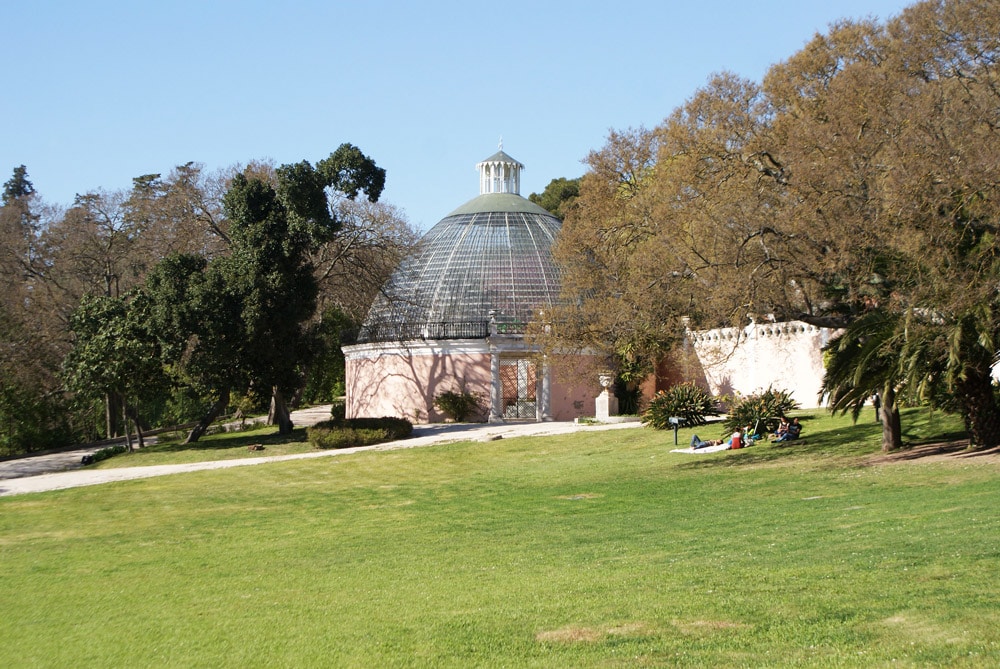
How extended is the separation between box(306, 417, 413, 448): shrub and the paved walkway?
336 millimetres

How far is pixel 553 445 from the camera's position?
28375 millimetres

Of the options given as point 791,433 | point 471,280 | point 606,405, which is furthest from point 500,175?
point 791,433

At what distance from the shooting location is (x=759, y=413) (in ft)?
79.2

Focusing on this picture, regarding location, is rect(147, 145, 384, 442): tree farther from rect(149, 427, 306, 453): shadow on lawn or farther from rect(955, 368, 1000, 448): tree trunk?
rect(955, 368, 1000, 448): tree trunk

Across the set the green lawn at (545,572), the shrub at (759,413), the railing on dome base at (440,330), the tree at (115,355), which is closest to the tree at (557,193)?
the railing on dome base at (440,330)

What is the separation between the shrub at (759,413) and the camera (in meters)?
24.0

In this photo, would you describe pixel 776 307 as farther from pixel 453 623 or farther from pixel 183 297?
pixel 183 297

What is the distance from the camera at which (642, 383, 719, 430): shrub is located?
28.4 metres

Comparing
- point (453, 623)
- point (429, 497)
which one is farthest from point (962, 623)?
point (429, 497)

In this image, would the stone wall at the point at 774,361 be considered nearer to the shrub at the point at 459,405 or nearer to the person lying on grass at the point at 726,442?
the person lying on grass at the point at 726,442

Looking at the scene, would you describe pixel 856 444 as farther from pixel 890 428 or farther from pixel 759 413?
pixel 759 413

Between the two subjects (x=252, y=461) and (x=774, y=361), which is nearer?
(x=252, y=461)

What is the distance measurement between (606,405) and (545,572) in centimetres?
2503

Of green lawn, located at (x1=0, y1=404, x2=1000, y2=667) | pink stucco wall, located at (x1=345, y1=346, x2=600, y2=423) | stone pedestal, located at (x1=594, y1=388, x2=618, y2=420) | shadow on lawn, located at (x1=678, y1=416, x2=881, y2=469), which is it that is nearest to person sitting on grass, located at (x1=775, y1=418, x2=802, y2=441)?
shadow on lawn, located at (x1=678, y1=416, x2=881, y2=469)
